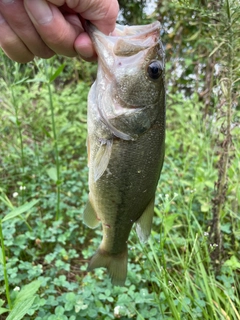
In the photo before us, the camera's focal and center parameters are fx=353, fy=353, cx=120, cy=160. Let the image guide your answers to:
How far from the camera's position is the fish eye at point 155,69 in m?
1.42

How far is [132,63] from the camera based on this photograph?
1437 mm

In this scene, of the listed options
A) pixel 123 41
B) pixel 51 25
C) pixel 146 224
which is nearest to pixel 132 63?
pixel 123 41

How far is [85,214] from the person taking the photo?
168cm

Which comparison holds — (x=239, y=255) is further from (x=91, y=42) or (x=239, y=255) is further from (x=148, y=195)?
(x=91, y=42)

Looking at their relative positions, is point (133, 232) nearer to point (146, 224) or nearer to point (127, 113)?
point (146, 224)

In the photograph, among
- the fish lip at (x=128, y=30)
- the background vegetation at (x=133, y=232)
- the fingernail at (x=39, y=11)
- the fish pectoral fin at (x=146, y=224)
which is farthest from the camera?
the background vegetation at (x=133, y=232)

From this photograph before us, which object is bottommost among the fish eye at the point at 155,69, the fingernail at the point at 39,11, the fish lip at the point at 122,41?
the fish eye at the point at 155,69

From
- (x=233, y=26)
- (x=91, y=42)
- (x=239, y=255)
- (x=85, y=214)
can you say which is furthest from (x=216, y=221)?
(x=91, y=42)

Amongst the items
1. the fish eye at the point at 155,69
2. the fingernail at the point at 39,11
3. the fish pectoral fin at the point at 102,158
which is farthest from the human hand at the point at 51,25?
the fish pectoral fin at the point at 102,158

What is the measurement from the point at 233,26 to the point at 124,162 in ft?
3.44

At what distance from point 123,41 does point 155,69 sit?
17 centimetres

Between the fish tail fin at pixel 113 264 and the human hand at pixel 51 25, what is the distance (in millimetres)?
940

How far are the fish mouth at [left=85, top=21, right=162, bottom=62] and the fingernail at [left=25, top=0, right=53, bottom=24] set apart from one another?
0.18 m

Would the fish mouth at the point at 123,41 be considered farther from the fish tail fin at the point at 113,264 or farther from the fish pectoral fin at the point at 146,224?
the fish tail fin at the point at 113,264
